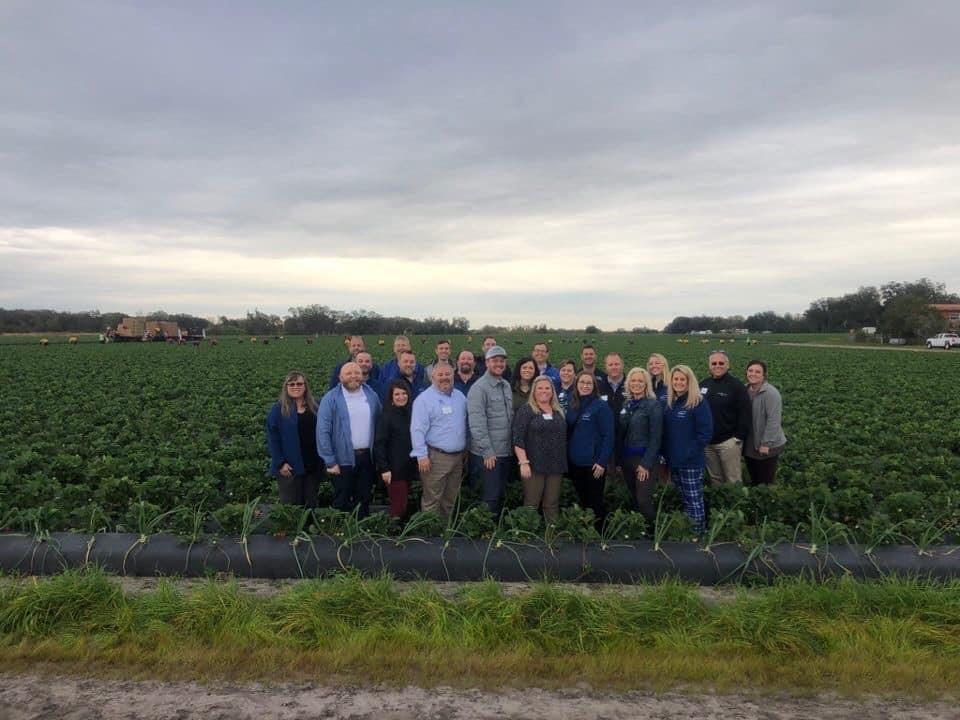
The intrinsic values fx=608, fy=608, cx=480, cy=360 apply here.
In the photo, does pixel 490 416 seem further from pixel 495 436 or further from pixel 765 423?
pixel 765 423

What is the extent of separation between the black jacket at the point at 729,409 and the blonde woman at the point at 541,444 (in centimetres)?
168

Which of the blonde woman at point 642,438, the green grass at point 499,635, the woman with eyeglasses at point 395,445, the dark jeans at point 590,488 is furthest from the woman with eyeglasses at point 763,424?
the woman with eyeglasses at point 395,445

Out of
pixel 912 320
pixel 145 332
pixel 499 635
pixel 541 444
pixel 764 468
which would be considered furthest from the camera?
pixel 912 320

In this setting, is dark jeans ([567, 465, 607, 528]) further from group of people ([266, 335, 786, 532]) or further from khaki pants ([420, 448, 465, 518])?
khaki pants ([420, 448, 465, 518])

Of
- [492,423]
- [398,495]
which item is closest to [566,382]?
[492,423]

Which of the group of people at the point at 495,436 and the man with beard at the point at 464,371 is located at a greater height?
the man with beard at the point at 464,371

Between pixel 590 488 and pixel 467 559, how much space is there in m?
1.63

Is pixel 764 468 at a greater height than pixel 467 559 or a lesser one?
greater

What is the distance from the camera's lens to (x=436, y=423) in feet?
18.7

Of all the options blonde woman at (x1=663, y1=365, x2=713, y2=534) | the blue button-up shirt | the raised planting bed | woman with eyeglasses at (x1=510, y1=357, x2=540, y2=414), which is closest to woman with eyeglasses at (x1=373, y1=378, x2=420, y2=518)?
the blue button-up shirt

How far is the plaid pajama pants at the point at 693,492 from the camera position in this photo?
5699 mm

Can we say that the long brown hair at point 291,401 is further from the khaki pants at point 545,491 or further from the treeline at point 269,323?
the treeline at point 269,323

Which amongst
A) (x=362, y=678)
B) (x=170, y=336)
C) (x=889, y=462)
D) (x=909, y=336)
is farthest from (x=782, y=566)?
(x=909, y=336)

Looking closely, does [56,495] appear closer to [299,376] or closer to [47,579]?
[47,579]
